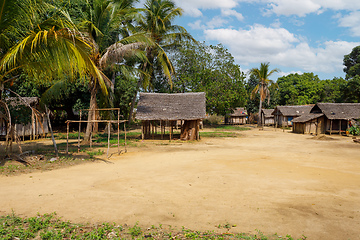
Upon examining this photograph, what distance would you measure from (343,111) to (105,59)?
24.9 metres

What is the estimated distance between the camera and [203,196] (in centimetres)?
620

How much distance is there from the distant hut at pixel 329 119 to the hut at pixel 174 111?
527 inches

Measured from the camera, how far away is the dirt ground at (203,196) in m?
4.71

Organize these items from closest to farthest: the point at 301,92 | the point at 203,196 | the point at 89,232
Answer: the point at 89,232 < the point at 203,196 < the point at 301,92

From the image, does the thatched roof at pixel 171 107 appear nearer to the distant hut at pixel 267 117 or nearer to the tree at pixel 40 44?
the tree at pixel 40 44

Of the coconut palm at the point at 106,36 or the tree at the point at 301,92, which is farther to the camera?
the tree at the point at 301,92

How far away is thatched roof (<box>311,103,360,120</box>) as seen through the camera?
85.9 ft

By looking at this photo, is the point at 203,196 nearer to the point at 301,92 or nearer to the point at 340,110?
the point at 340,110

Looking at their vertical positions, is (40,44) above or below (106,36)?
below

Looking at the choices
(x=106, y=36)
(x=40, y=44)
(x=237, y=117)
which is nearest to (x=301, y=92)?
(x=237, y=117)

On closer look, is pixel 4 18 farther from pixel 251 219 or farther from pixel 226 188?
pixel 251 219

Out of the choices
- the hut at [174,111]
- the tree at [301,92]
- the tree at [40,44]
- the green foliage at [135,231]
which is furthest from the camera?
the tree at [301,92]

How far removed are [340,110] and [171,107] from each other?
1892 centimetres

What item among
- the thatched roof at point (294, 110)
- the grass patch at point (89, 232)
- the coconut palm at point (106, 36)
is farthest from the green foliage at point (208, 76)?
the grass patch at point (89, 232)
